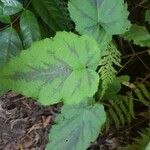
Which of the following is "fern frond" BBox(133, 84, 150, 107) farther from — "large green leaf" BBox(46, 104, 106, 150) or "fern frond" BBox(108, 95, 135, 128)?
"large green leaf" BBox(46, 104, 106, 150)

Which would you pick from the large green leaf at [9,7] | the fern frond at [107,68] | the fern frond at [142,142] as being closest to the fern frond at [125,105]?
the fern frond at [142,142]

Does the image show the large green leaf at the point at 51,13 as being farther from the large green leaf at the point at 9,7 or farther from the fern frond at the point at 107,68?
the fern frond at the point at 107,68

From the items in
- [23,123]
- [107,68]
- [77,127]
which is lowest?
[23,123]

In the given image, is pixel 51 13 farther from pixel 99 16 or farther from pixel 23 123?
pixel 23 123

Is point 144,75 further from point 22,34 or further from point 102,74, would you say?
point 22,34

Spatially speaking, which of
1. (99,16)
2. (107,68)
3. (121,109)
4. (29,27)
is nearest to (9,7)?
(29,27)

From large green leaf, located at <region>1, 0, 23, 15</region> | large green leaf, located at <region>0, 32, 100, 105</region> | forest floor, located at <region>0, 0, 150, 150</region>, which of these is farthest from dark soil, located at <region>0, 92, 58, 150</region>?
large green leaf, located at <region>0, 32, 100, 105</region>
